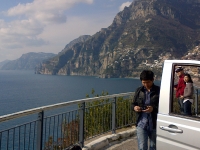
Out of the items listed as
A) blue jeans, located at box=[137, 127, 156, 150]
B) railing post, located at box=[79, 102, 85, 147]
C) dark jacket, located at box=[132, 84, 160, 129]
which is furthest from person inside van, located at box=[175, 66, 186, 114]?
railing post, located at box=[79, 102, 85, 147]

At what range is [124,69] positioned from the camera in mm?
171250

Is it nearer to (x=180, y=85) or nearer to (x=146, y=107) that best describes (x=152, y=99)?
(x=146, y=107)

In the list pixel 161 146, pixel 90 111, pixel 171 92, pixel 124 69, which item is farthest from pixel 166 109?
pixel 124 69

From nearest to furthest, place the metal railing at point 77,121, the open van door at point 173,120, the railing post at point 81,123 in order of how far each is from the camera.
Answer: the open van door at point 173,120, the metal railing at point 77,121, the railing post at point 81,123

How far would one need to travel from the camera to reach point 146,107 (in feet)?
11.2

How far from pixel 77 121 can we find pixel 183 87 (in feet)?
8.36

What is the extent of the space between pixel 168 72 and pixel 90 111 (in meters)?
3.00

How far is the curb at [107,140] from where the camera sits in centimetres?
505

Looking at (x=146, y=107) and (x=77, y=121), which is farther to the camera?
(x=77, y=121)

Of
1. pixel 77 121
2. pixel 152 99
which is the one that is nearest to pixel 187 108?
pixel 152 99

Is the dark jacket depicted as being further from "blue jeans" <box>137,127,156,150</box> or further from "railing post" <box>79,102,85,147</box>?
"railing post" <box>79,102,85,147</box>

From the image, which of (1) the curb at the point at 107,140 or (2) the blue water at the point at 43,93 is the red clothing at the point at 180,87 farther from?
(2) the blue water at the point at 43,93

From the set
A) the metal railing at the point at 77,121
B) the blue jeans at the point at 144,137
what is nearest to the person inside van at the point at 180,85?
the blue jeans at the point at 144,137

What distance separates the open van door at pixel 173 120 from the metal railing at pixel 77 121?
72.7 inches
